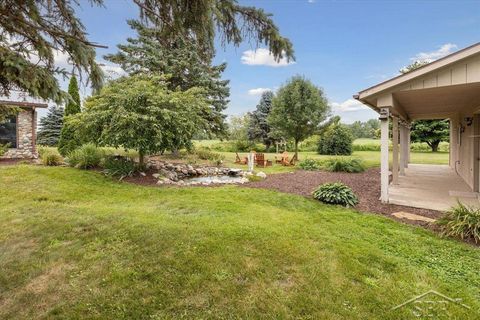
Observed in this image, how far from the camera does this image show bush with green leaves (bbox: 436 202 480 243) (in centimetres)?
462

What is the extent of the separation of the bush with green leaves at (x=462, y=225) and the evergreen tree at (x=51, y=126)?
98.6 ft

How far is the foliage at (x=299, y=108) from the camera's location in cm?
1773

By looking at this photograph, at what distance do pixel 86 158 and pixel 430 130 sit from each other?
94.4 feet

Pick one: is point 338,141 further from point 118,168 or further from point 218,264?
point 218,264

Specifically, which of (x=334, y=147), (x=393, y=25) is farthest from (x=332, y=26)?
(x=334, y=147)

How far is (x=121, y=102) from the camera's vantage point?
931cm

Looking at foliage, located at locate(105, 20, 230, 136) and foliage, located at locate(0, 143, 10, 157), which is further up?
foliage, located at locate(105, 20, 230, 136)

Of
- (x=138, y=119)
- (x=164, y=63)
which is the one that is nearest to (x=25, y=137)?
(x=138, y=119)

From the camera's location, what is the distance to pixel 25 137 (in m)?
13.2

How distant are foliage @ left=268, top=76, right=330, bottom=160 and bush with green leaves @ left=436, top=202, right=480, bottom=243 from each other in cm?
1308

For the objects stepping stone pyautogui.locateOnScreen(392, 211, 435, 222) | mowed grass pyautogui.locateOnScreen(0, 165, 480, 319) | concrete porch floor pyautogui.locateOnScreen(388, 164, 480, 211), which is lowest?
mowed grass pyautogui.locateOnScreen(0, 165, 480, 319)

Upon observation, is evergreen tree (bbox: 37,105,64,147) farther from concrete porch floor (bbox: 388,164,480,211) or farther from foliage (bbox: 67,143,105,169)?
concrete porch floor (bbox: 388,164,480,211)

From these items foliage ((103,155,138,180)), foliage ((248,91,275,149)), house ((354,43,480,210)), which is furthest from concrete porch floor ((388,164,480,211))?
Result: foliage ((248,91,275,149))

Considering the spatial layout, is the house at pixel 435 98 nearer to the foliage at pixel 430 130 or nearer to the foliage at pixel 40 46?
the foliage at pixel 40 46
